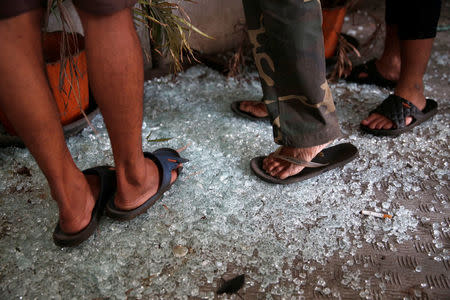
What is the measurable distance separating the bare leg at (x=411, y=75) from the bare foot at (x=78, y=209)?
126 centimetres

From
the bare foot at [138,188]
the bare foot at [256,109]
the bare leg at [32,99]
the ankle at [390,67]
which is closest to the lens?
the bare leg at [32,99]

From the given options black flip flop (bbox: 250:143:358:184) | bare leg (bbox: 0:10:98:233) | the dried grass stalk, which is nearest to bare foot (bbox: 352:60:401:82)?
the dried grass stalk

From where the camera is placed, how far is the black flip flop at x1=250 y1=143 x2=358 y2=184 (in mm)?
1381

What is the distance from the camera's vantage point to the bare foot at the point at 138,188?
115cm

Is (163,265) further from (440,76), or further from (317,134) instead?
(440,76)

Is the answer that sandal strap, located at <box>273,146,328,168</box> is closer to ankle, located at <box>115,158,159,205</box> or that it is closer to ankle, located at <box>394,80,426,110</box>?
ankle, located at <box>115,158,159,205</box>

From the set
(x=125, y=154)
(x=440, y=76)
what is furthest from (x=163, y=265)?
(x=440, y=76)

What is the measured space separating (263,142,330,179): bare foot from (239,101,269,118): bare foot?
1.22 feet

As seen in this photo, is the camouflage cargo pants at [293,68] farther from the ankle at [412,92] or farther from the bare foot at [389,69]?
the bare foot at [389,69]

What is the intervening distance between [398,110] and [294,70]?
30.6 inches

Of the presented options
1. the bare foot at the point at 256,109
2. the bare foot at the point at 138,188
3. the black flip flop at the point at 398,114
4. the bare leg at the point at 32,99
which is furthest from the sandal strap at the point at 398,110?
the bare leg at the point at 32,99

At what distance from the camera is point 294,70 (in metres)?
1.12

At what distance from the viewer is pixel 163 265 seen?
43.8 inches

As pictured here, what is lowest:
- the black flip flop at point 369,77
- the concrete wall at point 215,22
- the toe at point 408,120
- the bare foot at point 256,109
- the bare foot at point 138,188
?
the toe at point 408,120
